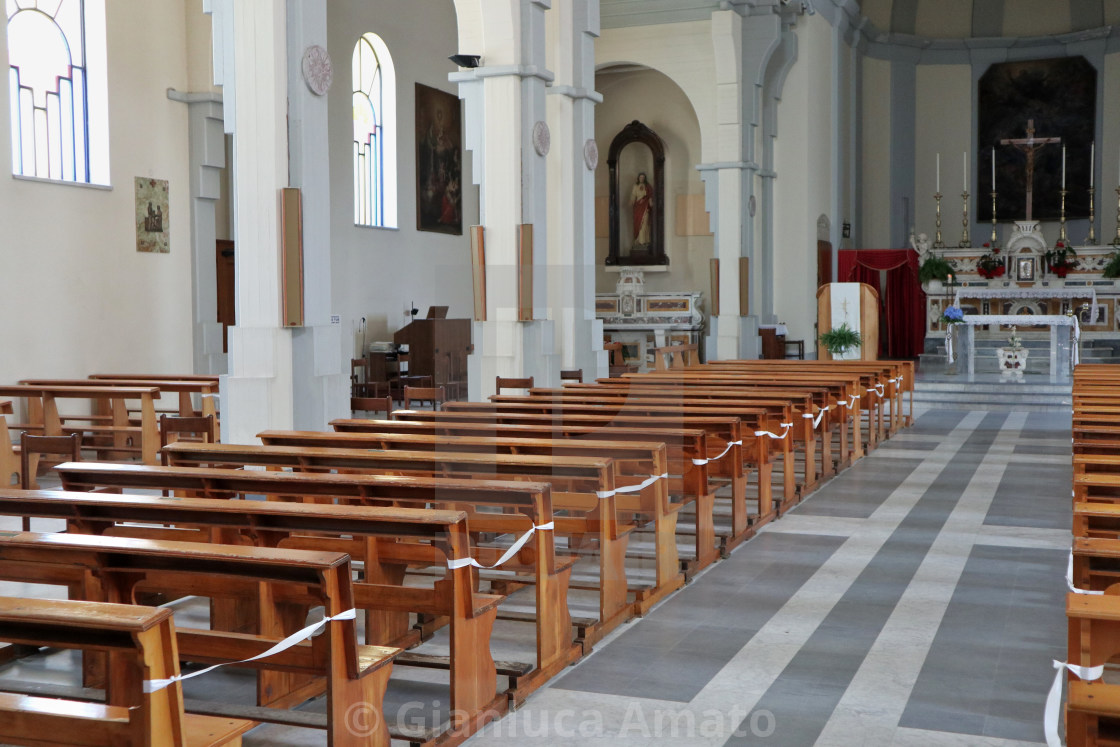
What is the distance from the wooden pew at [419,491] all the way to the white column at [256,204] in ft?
11.8

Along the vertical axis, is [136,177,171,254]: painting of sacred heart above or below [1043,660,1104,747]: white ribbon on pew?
above

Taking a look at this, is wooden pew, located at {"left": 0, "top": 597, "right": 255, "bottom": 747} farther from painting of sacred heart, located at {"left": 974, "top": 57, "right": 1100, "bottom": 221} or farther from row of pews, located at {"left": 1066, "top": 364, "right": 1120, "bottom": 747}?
painting of sacred heart, located at {"left": 974, "top": 57, "right": 1100, "bottom": 221}

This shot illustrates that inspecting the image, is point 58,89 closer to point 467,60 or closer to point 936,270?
point 467,60

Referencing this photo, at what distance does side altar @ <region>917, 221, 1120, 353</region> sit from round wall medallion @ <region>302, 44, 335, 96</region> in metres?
12.2

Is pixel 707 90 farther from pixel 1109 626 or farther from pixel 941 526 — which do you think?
pixel 1109 626

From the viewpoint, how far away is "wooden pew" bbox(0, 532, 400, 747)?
9.48 feet

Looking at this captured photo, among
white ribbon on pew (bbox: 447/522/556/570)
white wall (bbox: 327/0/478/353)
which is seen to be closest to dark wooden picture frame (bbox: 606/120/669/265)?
white wall (bbox: 327/0/478/353)

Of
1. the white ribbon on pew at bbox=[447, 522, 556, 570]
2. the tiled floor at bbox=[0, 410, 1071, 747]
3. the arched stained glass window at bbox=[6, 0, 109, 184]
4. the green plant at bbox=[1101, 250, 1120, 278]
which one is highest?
the arched stained glass window at bbox=[6, 0, 109, 184]

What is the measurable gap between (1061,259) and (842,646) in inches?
643

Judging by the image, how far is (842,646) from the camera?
4.42m

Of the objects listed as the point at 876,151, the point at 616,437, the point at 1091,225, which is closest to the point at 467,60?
the point at 616,437

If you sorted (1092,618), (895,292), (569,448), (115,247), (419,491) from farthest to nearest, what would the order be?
(895,292), (115,247), (569,448), (419,491), (1092,618)

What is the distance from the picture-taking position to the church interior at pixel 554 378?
11.6 feet

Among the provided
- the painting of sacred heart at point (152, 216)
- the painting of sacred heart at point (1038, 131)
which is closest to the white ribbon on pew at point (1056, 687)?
the painting of sacred heart at point (152, 216)
